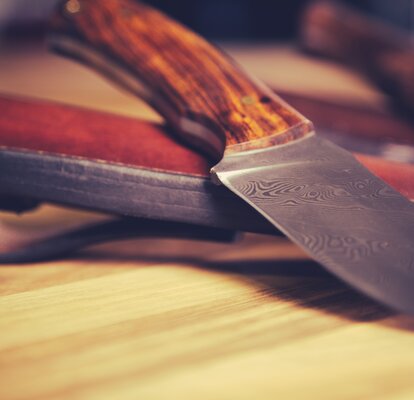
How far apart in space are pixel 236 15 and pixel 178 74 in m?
2.89

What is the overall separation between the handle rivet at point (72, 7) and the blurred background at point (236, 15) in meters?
2.52

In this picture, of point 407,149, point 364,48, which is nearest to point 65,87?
point 364,48

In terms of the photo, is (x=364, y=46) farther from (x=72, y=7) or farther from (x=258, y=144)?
(x=258, y=144)

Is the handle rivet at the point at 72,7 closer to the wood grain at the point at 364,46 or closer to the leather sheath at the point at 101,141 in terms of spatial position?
the leather sheath at the point at 101,141

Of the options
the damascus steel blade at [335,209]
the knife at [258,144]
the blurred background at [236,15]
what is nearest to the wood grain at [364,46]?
the blurred background at [236,15]

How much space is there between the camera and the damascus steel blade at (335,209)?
68cm

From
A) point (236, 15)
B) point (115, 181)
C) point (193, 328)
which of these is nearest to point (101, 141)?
point (115, 181)

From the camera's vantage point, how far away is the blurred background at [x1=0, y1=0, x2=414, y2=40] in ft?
12.0

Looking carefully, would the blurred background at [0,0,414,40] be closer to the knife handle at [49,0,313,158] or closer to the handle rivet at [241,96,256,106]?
the knife handle at [49,0,313,158]

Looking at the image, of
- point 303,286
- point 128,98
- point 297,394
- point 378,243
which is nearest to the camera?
point 297,394

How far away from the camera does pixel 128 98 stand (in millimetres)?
2139

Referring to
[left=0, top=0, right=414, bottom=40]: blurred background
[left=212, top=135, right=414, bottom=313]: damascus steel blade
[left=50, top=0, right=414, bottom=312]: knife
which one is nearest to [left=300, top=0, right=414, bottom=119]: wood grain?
[left=0, top=0, right=414, bottom=40]: blurred background

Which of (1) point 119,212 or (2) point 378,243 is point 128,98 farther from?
(2) point 378,243

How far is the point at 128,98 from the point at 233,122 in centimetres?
131
